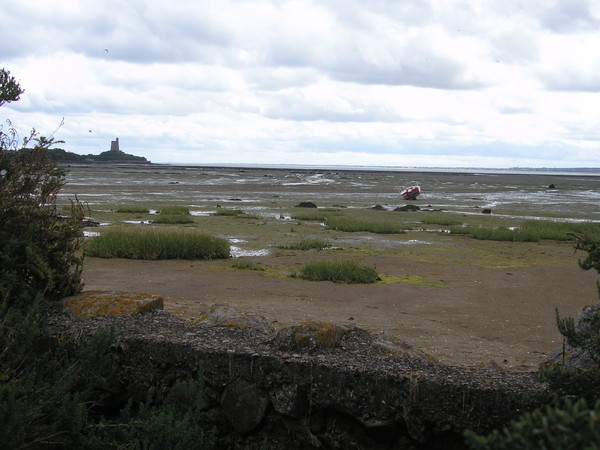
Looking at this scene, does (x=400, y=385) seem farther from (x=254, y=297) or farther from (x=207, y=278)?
(x=207, y=278)

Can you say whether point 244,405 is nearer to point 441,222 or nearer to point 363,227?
point 363,227

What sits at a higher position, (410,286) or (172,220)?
(172,220)

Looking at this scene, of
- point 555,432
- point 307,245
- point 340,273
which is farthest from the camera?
point 307,245

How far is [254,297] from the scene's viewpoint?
1123cm

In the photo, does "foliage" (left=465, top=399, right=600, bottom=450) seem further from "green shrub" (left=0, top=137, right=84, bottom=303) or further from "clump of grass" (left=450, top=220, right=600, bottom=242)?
"clump of grass" (left=450, top=220, right=600, bottom=242)

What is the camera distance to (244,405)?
5117mm

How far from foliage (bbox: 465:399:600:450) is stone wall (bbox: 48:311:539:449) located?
2.57 m

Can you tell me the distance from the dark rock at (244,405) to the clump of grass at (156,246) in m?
11.0

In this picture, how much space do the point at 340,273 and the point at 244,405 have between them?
27.3 ft

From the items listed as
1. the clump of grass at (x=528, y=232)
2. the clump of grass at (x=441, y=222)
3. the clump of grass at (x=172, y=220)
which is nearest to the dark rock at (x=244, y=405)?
the clump of grass at (x=528, y=232)

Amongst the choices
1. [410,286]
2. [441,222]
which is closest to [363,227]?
[441,222]

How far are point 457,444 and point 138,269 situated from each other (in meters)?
10.9

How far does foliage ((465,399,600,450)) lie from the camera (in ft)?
6.46

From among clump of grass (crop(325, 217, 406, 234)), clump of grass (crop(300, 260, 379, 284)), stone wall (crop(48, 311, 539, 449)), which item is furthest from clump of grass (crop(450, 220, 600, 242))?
stone wall (crop(48, 311, 539, 449))
